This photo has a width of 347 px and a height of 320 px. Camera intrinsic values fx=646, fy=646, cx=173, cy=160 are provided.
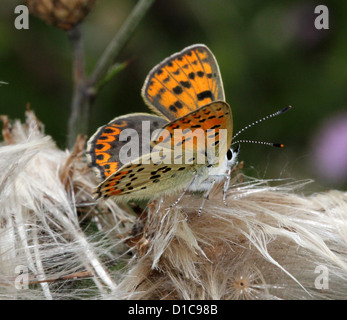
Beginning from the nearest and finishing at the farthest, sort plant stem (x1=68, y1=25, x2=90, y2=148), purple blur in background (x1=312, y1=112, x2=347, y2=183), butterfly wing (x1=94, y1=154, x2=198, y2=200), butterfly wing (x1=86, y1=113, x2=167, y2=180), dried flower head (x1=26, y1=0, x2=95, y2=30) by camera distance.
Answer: butterfly wing (x1=94, y1=154, x2=198, y2=200)
butterfly wing (x1=86, y1=113, x2=167, y2=180)
dried flower head (x1=26, y1=0, x2=95, y2=30)
plant stem (x1=68, y1=25, x2=90, y2=148)
purple blur in background (x1=312, y1=112, x2=347, y2=183)

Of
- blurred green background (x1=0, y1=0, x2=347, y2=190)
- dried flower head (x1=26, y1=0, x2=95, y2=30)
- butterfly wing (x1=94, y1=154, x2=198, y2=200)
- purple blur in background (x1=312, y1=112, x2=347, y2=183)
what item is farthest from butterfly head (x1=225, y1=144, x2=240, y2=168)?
purple blur in background (x1=312, y1=112, x2=347, y2=183)

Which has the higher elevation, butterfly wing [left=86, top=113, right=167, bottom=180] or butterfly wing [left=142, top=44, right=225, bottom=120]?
butterfly wing [left=142, top=44, right=225, bottom=120]

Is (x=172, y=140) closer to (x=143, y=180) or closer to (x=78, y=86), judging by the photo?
(x=143, y=180)

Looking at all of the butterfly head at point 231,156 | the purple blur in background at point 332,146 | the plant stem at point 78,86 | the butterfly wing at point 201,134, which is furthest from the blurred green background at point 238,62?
the butterfly wing at point 201,134

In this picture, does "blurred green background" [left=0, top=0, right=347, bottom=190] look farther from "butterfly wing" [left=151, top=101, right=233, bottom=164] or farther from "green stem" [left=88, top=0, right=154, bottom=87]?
"butterfly wing" [left=151, top=101, right=233, bottom=164]

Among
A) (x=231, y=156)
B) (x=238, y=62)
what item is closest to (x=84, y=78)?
(x=231, y=156)

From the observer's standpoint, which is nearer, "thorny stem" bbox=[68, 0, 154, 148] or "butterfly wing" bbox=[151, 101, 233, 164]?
"butterfly wing" bbox=[151, 101, 233, 164]
